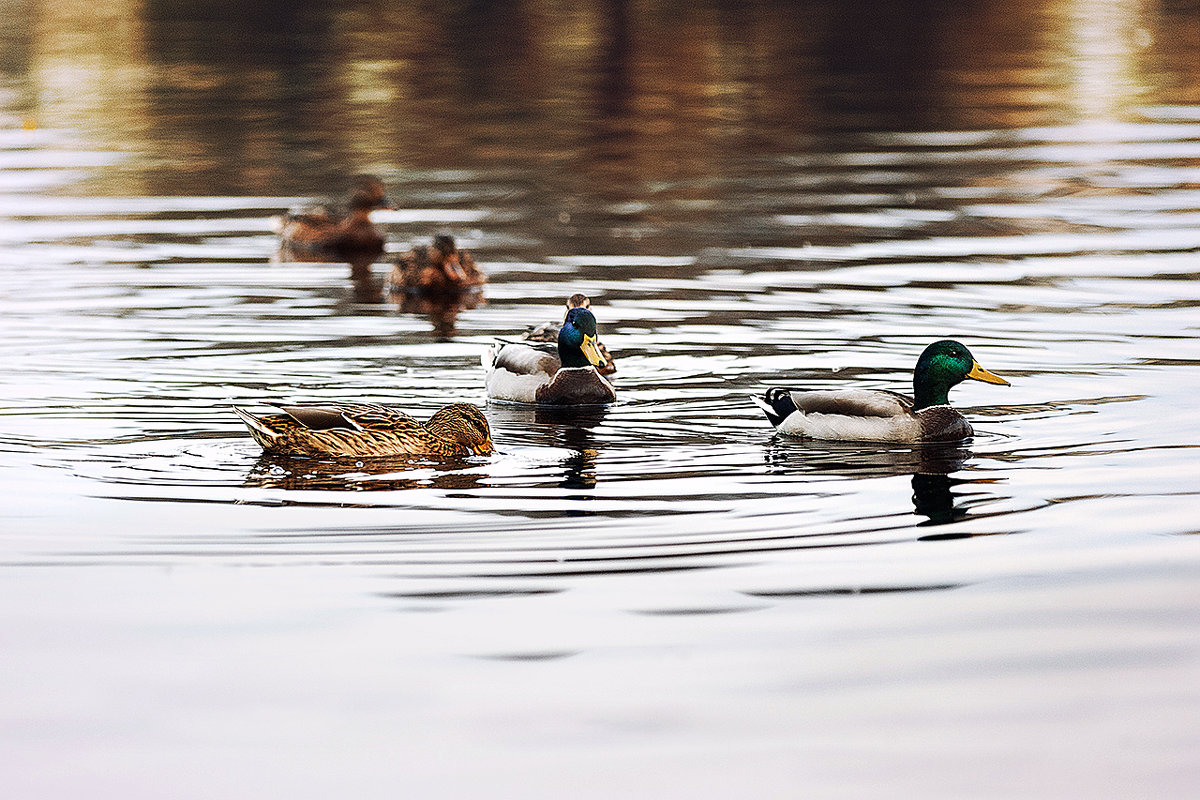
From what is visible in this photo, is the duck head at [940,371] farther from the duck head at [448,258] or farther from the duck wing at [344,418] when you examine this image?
the duck head at [448,258]

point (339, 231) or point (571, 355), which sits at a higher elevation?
point (571, 355)

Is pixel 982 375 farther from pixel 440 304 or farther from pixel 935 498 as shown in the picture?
pixel 440 304

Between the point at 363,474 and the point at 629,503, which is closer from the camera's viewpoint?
the point at 629,503

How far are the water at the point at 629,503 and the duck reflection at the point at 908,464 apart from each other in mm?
41

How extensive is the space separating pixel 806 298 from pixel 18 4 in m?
60.2

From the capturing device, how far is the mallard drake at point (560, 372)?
12773mm

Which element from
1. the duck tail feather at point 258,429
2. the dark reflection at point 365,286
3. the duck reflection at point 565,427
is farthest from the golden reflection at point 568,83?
the duck tail feather at point 258,429

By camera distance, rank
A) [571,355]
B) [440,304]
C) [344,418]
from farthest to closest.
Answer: [440,304] → [571,355] → [344,418]

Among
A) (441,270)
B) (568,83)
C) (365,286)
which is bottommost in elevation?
(568,83)

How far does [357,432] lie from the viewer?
10.6 metres

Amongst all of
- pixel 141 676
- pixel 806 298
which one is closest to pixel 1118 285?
pixel 806 298

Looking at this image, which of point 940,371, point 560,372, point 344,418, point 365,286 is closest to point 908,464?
point 940,371

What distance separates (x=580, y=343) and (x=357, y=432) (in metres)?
2.56

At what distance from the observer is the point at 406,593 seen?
8062 mm
